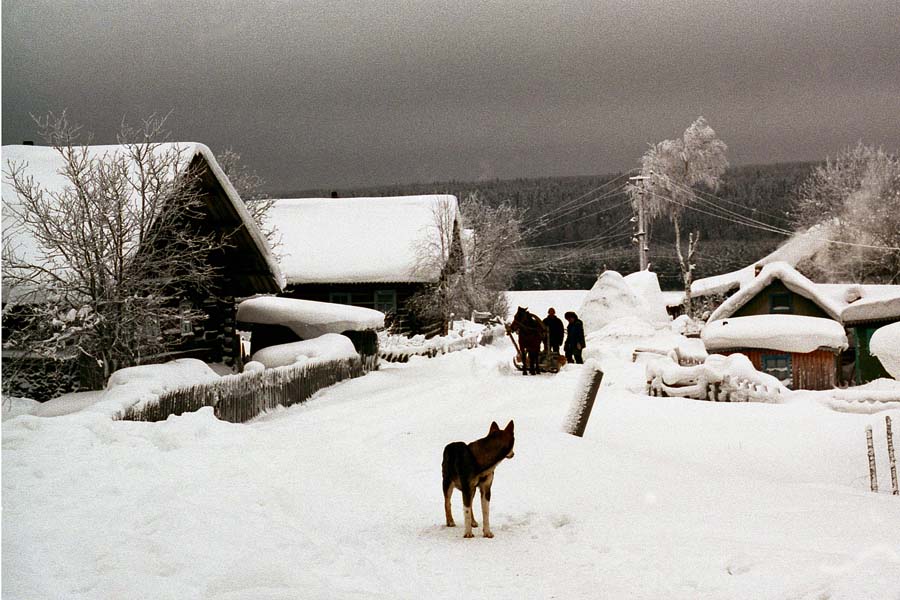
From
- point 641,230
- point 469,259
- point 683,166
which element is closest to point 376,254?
point 469,259

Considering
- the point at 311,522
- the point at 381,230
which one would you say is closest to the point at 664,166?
the point at 381,230

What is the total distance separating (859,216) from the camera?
46.2 m

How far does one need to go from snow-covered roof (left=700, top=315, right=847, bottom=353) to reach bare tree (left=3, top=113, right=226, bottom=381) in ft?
59.2

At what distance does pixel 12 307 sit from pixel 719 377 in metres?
15.4

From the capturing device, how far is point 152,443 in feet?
32.7

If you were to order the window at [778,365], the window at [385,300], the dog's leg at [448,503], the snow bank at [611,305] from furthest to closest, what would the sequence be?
the snow bank at [611,305]
the window at [385,300]
the window at [778,365]
the dog's leg at [448,503]

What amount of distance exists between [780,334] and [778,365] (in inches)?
50.5

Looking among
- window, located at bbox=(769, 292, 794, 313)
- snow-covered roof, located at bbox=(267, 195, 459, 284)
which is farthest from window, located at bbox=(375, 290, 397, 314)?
window, located at bbox=(769, 292, 794, 313)

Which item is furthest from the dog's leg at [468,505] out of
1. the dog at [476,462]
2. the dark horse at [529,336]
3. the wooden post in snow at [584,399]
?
the dark horse at [529,336]

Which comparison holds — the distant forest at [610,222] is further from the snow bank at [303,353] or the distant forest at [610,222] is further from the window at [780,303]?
the snow bank at [303,353]

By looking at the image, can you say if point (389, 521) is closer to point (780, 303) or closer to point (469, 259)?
point (780, 303)

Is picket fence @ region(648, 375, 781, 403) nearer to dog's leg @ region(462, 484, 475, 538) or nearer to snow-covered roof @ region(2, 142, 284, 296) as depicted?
snow-covered roof @ region(2, 142, 284, 296)

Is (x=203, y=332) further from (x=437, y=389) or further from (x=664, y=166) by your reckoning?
(x=664, y=166)

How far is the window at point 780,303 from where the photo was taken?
32.0 m
